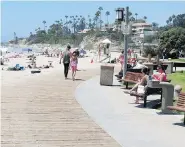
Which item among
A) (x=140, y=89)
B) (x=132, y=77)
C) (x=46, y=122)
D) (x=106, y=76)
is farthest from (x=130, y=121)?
(x=106, y=76)

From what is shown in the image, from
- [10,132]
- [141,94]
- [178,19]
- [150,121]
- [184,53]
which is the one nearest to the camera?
[10,132]

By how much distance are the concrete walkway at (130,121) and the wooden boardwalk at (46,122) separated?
0.25 m

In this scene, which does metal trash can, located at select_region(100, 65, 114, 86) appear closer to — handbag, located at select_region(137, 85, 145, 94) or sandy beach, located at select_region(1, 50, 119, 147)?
sandy beach, located at select_region(1, 50, 119, 147)

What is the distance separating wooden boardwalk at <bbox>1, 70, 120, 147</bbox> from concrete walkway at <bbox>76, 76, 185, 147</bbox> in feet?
0.82

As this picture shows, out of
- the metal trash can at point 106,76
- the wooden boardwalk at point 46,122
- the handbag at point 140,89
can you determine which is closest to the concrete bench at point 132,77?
the metal trash can at point 106,76

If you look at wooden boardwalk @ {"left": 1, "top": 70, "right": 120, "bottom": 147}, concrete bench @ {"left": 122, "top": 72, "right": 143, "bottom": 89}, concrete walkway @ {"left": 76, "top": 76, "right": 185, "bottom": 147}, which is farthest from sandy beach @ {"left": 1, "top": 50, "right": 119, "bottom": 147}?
concrete bench @ {"left": 122, "top": 72, "right": 143, "bottom": 89}

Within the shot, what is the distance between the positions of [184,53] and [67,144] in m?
42.0

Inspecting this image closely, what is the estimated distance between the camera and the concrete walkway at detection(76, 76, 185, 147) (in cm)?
736

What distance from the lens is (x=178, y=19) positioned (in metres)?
168

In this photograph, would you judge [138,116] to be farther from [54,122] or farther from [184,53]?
[184,53]

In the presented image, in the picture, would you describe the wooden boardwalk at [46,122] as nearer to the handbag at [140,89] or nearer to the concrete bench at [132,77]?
the handbag at [140,89]

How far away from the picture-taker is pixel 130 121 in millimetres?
9000

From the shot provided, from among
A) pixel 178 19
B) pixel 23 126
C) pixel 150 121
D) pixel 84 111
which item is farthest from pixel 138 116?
pixel 178 19

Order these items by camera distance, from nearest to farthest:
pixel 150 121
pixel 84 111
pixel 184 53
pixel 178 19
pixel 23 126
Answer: pixel 23 126
pixel 150 121
pixel 84 111
pixel 184 53
pixel 178 19
